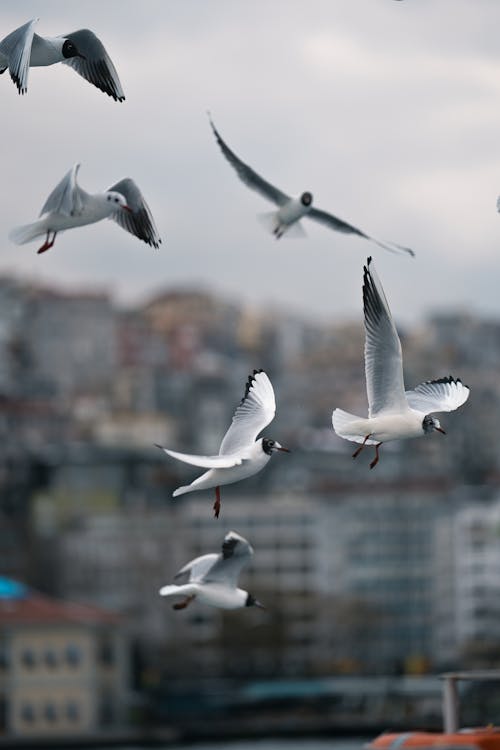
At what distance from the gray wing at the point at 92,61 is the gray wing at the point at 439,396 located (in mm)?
1717

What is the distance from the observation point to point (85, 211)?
8.71 m

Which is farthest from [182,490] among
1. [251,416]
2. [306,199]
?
[306,199]

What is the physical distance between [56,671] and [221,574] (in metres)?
41.8

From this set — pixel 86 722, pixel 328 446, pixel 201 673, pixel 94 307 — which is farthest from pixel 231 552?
pixel 94 307

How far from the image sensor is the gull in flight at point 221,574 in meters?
8.94

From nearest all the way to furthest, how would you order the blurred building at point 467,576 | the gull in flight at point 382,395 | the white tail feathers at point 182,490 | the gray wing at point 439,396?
1. the white tail feathers at point 182,490
2. the gull in flight at point 382,395
3. the gray wing at point 439,396
4. the blurred building at point 467,576

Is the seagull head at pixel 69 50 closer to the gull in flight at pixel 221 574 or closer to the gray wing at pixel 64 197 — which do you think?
the gray wing at pixel 64 197

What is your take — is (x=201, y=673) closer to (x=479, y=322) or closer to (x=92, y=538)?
(x=92, y=538)

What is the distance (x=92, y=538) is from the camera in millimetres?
65938

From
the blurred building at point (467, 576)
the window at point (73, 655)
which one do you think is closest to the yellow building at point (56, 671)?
the window at point (73, 655)

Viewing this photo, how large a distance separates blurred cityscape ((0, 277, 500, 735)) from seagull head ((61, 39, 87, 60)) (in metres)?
39.4

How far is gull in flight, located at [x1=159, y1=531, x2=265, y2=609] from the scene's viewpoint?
8.94 meters

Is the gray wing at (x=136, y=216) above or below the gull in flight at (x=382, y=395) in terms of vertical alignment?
above

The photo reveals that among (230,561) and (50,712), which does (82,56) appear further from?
(50,712)
